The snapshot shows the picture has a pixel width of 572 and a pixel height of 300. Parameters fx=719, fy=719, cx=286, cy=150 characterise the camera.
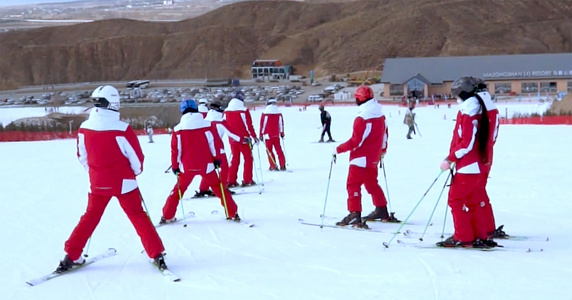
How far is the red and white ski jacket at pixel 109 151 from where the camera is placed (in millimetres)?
6191

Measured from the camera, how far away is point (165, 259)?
688 cm

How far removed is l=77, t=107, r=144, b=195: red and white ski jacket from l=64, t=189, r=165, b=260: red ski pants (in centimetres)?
8

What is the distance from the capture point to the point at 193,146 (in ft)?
27.3

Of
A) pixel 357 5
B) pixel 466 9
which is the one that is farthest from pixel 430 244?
pixel 357 5

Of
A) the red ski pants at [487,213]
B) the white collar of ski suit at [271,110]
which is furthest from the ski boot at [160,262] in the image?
the white collar of ski suit at [271,110]

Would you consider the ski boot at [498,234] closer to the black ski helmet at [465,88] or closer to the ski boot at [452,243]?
A: the ski boot at [452,243]

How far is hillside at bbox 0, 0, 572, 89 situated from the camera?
301 feet

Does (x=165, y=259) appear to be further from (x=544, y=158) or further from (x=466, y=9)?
(x=466, y=9)

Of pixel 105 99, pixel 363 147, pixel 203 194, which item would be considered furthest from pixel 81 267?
pixel 203 194

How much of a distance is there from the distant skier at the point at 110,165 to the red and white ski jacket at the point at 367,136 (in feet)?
7.98

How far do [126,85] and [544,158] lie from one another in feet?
264

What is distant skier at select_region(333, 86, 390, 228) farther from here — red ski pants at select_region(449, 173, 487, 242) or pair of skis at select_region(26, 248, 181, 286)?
pair of skis at select_region(26, 248, 181, 286)

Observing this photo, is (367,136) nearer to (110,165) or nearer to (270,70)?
(110,165)

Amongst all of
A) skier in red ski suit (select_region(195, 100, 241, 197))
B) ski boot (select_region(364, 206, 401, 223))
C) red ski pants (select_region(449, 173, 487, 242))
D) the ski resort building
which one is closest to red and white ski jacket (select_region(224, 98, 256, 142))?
skier in red ski suit (select_region(195, 100, 241, 197))
